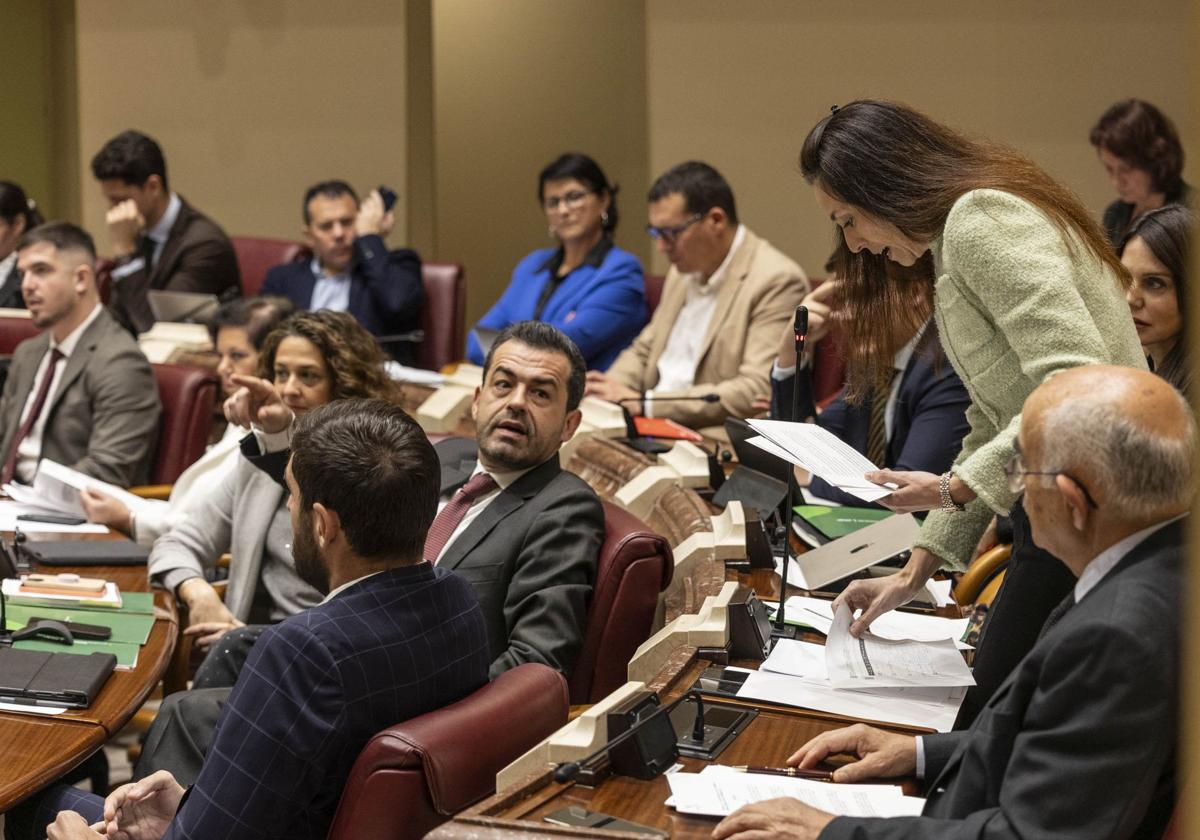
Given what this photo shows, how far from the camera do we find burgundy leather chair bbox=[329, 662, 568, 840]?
5.94ft

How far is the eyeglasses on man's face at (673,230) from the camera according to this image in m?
4.71

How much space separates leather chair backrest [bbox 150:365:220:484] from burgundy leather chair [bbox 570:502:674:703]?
82.2 inches

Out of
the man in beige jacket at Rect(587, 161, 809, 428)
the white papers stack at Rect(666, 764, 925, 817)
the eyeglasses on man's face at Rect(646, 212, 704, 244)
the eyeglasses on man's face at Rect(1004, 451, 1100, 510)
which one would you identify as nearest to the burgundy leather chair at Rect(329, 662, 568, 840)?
the white papers stack at Rect(666, 764, 925, 817)

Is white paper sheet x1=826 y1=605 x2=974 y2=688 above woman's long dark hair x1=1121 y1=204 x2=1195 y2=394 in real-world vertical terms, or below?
below

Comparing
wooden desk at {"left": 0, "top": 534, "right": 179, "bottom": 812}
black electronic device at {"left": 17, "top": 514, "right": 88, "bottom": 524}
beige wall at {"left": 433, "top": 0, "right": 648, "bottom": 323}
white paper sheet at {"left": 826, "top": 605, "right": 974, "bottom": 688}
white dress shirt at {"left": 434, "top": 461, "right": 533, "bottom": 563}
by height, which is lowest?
wooden desk at {"left": 0, "top": 534, "right": 179, "bottom": 812}

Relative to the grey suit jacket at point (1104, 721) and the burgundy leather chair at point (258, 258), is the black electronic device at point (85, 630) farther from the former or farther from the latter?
the burgundy leather chair at point (258, 258)

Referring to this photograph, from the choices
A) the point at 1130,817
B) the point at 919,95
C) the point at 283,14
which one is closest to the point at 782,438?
the point at 1130,817

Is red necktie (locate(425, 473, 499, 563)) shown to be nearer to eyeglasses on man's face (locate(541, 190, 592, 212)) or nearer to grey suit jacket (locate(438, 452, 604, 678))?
grey suit jacket (locate(438, 452, 604, 678))

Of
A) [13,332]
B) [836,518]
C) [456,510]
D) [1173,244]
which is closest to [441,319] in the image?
[13,332]

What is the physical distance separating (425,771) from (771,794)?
428mm

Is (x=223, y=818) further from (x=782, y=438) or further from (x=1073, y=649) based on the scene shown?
(x=1073, y=649)

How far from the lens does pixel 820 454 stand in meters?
1.97

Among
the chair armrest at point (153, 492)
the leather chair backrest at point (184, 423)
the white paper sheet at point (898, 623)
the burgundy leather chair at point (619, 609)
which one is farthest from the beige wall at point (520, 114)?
the white paper sheet at point (898, 623)

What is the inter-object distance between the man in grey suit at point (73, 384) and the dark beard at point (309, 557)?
7.51 ft
